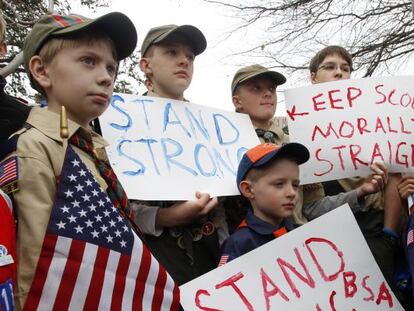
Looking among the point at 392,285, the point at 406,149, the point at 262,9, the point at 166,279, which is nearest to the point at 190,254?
the point at 166,279

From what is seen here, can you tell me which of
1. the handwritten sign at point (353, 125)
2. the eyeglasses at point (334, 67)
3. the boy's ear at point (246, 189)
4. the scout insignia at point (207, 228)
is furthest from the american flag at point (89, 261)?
the eyeglasses at point (334, 67)

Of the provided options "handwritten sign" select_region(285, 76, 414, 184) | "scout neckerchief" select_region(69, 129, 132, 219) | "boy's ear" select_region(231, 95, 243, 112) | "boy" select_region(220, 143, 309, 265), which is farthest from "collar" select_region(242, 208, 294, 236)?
"boy's ear" select_region(231, 95, 243, 112)

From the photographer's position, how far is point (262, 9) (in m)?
6.90

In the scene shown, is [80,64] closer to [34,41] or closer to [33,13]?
[34,41]

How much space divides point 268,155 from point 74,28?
0.94 m

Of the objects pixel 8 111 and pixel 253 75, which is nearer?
pixel 8 111

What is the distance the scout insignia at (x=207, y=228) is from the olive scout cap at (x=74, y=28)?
80 cm

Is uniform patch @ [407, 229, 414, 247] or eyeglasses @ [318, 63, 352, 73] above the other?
eyeglasses @ [318, 63, 352, 73]

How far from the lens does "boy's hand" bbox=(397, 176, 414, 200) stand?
2.11 metres

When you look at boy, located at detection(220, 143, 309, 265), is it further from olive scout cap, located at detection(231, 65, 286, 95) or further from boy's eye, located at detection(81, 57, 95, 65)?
boy's eye, located at detection(81, 57, 95, 65)

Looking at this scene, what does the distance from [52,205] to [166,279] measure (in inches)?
15.5

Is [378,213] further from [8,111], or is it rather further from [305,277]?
[8,111]

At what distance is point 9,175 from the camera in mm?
1158

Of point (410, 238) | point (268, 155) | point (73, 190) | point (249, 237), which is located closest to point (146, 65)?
point (268, 155)
